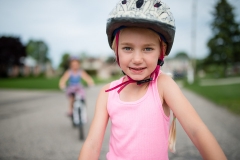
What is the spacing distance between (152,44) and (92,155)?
0.90 meters

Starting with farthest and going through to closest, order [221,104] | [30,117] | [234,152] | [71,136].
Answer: [221,104]
[30,117]
[71,136]
[234,152]

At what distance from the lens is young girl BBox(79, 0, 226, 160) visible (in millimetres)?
1448

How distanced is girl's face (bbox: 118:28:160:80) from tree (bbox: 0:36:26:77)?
55949 mm

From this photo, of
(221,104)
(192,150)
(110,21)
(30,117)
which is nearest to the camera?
(110,21)

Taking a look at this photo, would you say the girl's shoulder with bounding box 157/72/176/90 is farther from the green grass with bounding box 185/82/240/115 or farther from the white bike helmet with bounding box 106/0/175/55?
the green grass with bounding box 185/82/240/115

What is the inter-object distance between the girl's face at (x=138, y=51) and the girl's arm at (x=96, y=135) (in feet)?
1.05

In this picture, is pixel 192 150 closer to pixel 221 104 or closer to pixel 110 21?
pixel 110 21

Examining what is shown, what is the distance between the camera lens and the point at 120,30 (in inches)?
62.4

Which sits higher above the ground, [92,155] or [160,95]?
[160,95]

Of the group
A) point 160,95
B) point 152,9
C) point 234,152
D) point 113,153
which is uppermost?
point 152,9

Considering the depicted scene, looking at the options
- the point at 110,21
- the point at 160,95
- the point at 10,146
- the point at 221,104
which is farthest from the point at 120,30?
the point at 221,104

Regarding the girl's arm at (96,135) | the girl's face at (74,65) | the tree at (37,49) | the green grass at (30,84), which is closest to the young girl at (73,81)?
the girl's face at (74,65)

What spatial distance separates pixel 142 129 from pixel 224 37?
1577 inches

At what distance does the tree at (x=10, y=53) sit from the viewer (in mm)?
52428
